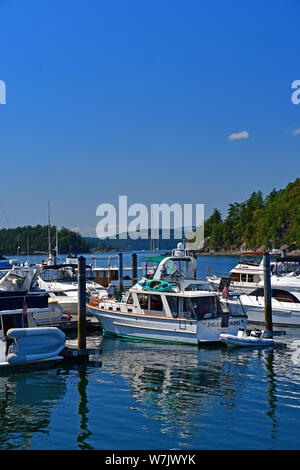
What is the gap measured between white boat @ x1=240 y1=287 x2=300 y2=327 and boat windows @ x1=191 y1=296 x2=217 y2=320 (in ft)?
22.1

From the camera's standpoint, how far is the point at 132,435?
44.4ft

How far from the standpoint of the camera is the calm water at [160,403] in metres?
13.3

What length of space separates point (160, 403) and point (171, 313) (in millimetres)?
9529

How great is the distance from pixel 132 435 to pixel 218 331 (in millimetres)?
11659

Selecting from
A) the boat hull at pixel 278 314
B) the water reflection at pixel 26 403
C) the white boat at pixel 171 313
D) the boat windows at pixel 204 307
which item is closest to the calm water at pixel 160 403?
the water reflection at pixel 26 403

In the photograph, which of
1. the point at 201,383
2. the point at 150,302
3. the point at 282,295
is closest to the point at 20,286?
the point at 150,302

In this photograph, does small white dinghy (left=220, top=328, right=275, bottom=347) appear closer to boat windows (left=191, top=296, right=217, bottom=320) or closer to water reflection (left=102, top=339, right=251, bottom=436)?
water reflection (left=102, top=339, right=251, bottom=436)

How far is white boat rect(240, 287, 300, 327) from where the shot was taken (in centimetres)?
3025

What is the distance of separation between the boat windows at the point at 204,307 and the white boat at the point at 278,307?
22.1 ft

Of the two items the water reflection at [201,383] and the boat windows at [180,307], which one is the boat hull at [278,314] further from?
the boat windows at [180,307]

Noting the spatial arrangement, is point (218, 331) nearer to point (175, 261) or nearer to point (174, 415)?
point (175, 261)

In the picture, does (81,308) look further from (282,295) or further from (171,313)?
(282,295)

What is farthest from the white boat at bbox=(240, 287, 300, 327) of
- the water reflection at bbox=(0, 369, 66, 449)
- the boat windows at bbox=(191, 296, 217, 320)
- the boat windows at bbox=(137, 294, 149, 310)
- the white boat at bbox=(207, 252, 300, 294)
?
the water reflection at bbox=(0, 369, 66, 449)
